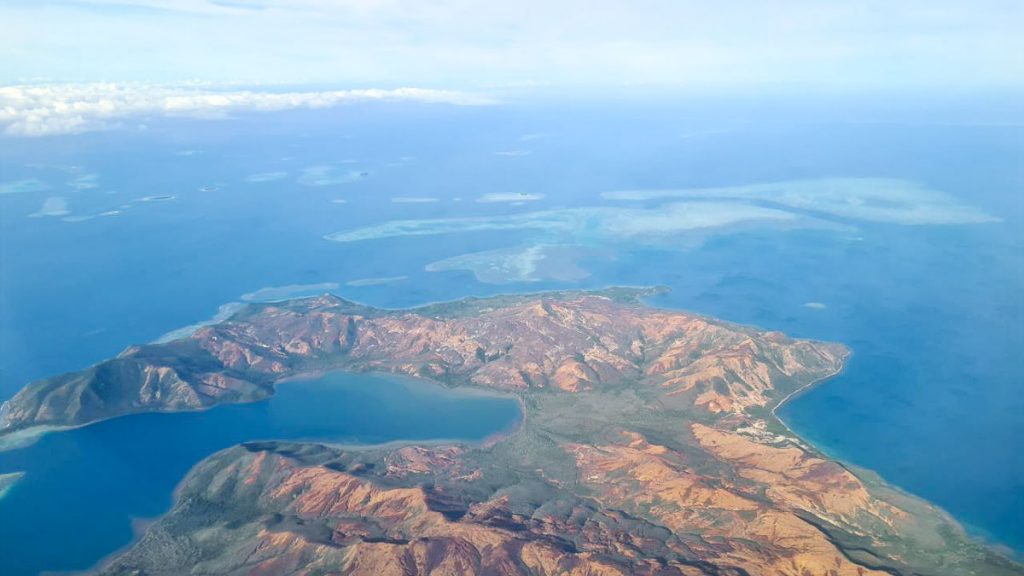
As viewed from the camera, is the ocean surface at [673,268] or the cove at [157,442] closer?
the cove at [157,442]

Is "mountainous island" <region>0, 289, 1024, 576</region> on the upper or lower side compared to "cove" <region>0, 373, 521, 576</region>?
upper

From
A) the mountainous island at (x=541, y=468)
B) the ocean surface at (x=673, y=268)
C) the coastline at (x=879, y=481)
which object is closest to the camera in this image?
the mountainous island at (x=541, y=468)

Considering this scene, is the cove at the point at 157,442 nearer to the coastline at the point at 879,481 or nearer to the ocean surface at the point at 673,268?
the ocean surface at the point at 673,268

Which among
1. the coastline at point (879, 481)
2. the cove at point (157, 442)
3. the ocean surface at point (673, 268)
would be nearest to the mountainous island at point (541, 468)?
the coastline at point (879, 481)

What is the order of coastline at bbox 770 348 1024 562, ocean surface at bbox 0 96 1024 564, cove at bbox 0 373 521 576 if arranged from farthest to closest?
ocean surface at bbox 0 96 1024 564, cove at bbox 0 373 521 576, coastline at bbox 770 348 1024 562

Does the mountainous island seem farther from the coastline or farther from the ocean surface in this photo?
the ocean surface

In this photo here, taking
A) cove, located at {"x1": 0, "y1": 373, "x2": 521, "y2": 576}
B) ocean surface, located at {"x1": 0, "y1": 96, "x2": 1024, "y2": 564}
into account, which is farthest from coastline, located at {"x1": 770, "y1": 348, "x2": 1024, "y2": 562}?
cove, located at {"x1": 0, "y1": 373, "x2": 521, "y2": 576}

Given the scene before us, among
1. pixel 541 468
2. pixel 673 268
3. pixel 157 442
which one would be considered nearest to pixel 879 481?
pixel 541 468

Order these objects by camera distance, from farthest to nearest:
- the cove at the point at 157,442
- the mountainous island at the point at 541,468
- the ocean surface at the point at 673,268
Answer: the ocean surface at the point at 673,268, the cove at the point at 157,442, the mountainous island at the point at 541,468

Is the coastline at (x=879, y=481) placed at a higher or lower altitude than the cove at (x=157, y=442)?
higher
